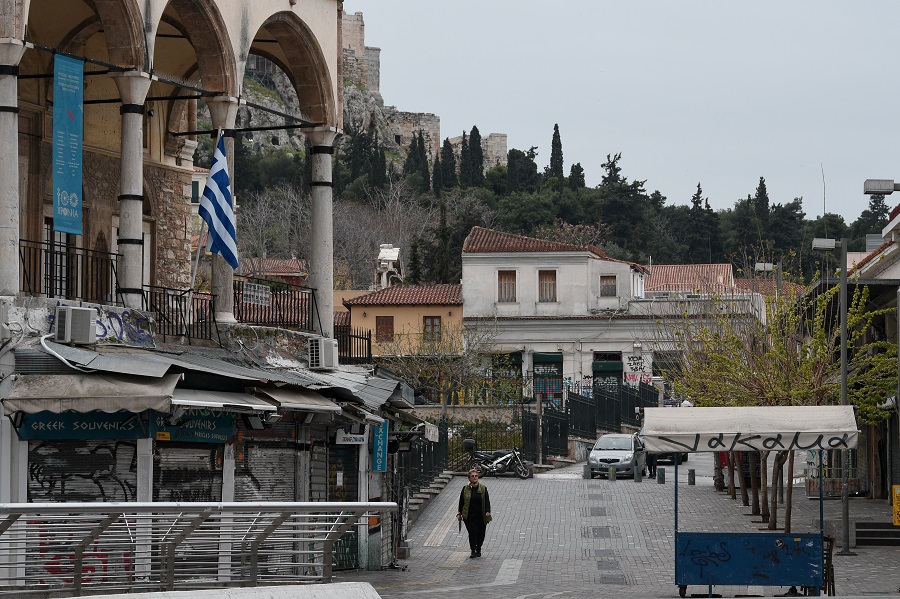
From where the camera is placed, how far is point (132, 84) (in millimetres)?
21062

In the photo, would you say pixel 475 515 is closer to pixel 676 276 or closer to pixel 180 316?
pixel 180 316

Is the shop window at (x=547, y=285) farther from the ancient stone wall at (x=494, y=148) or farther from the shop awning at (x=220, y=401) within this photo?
the ancient stone wall at (x=494, y=148)

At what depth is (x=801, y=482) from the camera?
45938 mm

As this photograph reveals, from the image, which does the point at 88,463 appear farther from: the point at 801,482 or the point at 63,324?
the point at 801,482

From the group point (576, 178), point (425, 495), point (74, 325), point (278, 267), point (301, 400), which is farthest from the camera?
point (576, 178)

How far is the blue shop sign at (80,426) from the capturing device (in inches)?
722

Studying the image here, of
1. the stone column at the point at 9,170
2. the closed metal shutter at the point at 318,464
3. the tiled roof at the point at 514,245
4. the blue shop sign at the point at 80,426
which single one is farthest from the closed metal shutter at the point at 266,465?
the tiled roof at the point at 514,245

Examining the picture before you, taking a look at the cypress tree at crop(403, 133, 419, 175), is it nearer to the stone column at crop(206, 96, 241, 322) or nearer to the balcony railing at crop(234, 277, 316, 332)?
the balcony railing at crop(234, 277, 316, 332)

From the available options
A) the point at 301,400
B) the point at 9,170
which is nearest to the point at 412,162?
the point at 301,400

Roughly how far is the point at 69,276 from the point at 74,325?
11.9 feet

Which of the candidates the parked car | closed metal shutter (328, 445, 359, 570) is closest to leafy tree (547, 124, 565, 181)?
the parked car

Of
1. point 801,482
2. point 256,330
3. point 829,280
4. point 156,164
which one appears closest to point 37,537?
point 256,330

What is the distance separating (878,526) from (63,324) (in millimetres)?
18050

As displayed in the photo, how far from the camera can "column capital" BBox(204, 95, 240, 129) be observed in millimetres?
23188
